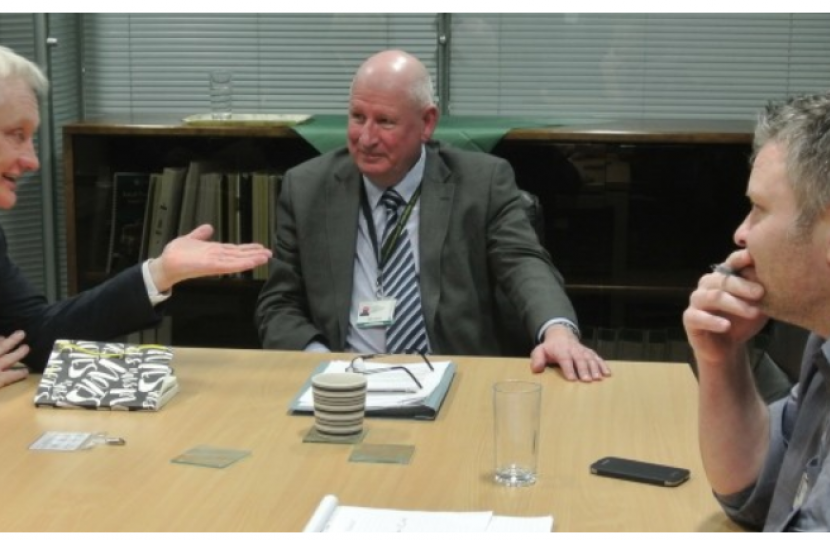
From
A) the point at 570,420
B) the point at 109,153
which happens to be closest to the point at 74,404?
the point at 570,420

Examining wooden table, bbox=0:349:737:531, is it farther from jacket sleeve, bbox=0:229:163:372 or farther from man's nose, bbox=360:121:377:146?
man's nose, bbox=360:121:377:146

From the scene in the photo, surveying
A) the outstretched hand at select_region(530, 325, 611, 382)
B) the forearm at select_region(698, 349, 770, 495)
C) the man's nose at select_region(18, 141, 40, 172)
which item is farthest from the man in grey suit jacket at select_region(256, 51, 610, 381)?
the forearm at select_region(698, 349, 770, 495)

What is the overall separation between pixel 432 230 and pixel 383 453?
1.33 meters

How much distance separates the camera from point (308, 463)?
82.2 inches

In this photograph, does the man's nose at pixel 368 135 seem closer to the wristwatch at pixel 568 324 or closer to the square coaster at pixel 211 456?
the wristwatch at pixel 568 324

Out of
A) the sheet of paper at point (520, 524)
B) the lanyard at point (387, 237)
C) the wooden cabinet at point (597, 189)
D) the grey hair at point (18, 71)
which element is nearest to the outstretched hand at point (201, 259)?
the grey hair at point (18, 71)

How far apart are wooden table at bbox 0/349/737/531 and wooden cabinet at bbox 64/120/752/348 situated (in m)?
1.99

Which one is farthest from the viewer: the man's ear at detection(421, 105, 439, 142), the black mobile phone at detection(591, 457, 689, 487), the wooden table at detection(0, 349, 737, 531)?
the man's ear at detection(421, 105, 439, 142)

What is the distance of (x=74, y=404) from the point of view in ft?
7.88

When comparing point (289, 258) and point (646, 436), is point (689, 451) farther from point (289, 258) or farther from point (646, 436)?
point (289, 258)

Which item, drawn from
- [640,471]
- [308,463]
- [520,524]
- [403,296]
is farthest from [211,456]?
A: [403,296]

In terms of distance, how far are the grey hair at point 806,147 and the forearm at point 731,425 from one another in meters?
0.36

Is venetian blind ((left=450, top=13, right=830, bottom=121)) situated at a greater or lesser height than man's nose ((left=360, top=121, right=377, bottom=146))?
greater

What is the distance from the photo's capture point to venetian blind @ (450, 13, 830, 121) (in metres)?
4.77
